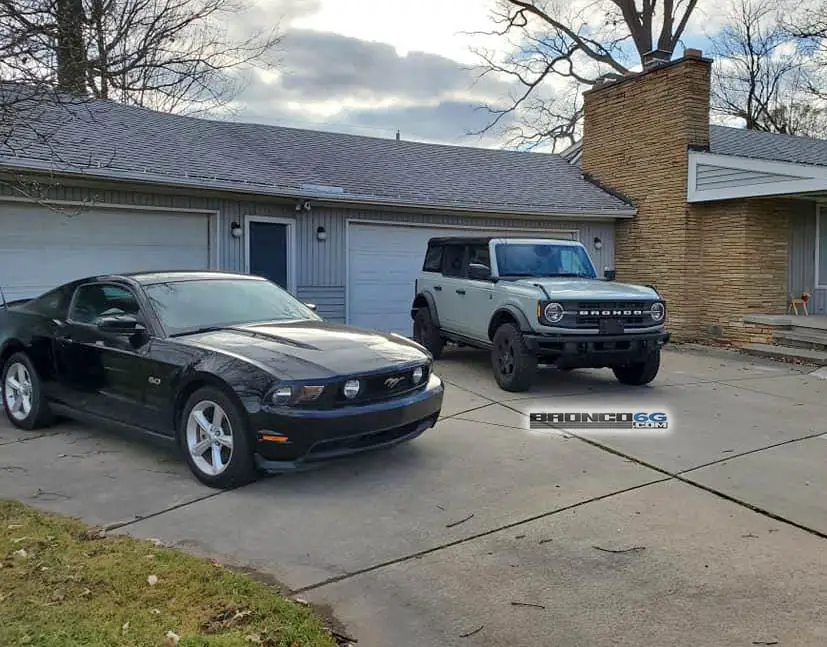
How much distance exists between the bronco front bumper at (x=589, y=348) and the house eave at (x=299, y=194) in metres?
5.24

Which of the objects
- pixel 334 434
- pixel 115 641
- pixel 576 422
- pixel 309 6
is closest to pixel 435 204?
pixel 309 6

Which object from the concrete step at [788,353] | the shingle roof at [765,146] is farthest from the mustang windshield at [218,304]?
the shingle roof at [765,146]

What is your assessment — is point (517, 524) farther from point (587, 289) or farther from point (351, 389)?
point (587, 289)

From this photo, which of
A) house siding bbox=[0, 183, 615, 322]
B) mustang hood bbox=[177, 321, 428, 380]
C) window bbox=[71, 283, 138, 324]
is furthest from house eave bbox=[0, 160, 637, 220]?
mustang hood bbox=[177, 321, 428, 380]

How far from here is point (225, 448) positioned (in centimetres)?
476

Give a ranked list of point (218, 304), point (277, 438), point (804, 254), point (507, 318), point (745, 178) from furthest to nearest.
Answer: point (804, 254) → point (745, 178) → point (507, 318) → point (218, 304) → point (277, 438)

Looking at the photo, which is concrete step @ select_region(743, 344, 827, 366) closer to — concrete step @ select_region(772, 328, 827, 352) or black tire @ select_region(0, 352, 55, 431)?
concrete step @ select_region(772, 328, 827, 352)

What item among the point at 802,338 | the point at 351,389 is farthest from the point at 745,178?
the point at 351,389

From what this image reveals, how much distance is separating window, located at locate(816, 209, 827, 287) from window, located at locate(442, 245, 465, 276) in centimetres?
845

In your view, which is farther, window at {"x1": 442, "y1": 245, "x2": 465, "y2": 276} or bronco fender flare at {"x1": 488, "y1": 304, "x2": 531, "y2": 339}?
window at {"x1": 442, "y1": 245, "x2": 465, "y2": 276}

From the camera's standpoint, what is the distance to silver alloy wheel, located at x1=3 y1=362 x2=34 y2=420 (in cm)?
630

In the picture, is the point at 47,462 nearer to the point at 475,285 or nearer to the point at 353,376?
the point at 353,376

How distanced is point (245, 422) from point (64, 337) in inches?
95.1

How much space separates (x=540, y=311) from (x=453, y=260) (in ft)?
8.34
